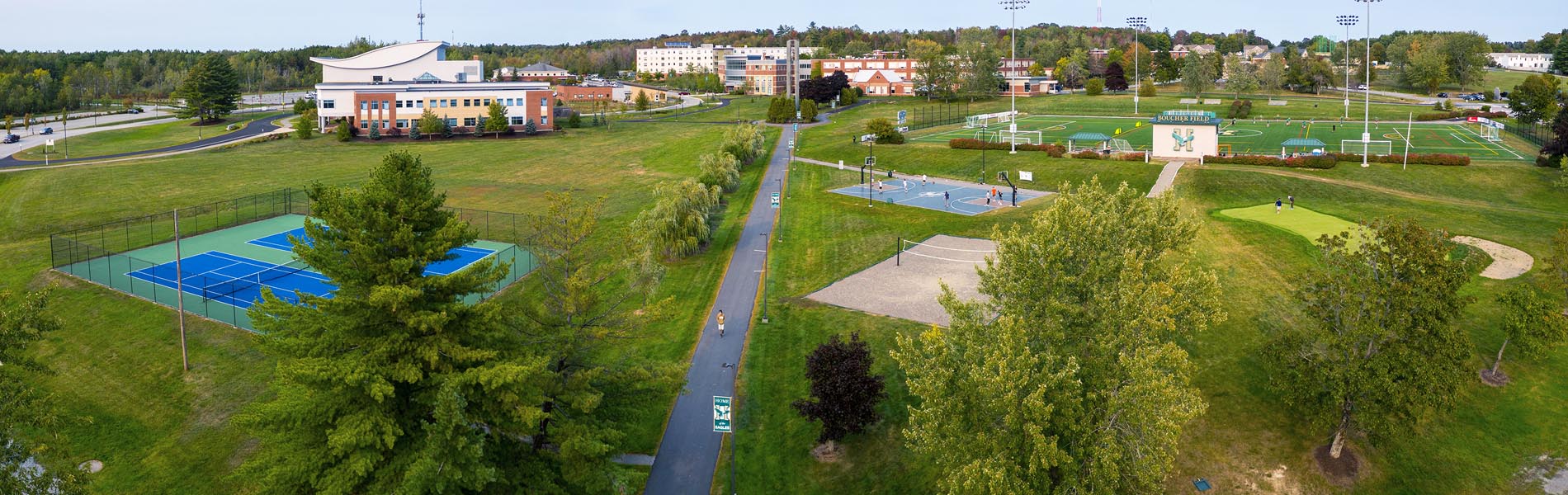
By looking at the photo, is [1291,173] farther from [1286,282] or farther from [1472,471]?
[1472,471]

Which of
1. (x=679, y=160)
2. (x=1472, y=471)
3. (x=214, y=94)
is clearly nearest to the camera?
(x=1472, y=471)

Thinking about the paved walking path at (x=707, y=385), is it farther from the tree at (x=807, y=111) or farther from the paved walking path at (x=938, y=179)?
the tree at (x=807, y=111)

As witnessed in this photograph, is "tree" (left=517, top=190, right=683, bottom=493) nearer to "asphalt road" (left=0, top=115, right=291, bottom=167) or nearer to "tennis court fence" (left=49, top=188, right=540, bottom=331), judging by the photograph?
"tennis court fence" (left=49, top=188, right=540, bottom=331)

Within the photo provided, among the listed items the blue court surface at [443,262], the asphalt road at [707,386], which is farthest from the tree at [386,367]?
the blue court surface at [443,262]

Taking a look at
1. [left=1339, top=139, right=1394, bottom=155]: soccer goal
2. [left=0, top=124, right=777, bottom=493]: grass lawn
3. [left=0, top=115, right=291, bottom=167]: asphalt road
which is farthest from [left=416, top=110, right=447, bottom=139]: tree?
[left=1339, top=139, right=1394, bottom=155]: soccer goal

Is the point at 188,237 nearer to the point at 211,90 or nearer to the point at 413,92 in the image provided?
the point at 413,92

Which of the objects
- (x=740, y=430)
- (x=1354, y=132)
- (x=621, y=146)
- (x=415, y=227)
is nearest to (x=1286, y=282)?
(x=740, y=430)

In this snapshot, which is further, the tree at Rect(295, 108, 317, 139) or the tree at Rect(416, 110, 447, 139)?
the tree at Rect(295, 108, 317, 139)
